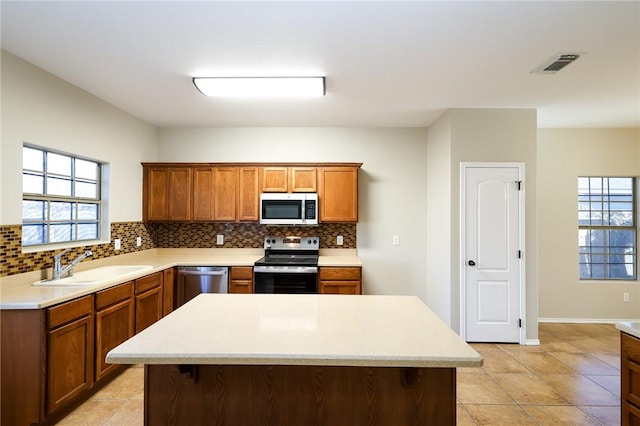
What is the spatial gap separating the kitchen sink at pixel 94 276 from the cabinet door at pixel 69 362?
355 mm

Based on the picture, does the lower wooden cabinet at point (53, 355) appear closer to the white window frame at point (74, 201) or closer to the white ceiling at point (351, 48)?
the white window frame at point (74, 201)

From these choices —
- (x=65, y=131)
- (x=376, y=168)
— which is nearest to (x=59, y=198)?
(x=65, y=131)

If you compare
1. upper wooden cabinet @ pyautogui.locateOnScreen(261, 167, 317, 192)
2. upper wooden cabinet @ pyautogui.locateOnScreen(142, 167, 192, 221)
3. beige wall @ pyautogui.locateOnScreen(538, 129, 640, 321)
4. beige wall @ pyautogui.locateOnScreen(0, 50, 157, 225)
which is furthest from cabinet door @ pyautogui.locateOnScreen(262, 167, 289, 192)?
beige wall @ pyautogui.locateOnScreen(538, 129, 640, 321)

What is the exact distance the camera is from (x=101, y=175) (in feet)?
12.0

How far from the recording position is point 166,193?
430 cm

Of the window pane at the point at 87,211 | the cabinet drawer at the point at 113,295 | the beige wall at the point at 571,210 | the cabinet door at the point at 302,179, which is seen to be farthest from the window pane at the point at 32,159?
the beige wall at the point at 571,210

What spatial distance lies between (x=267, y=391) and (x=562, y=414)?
231 centimetres

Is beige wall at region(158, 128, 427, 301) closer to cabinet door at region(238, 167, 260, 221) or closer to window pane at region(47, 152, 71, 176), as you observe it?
cabinet door at region(238, 167, 260, 221)

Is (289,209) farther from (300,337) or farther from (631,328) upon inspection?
(631,328)

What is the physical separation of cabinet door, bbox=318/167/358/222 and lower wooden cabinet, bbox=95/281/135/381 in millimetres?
2276

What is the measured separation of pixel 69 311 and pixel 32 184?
1.20 metres

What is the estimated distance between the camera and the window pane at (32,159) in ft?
8.84

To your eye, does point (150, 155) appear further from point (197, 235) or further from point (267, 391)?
point (267, 391)

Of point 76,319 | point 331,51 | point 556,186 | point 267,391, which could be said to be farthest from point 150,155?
point 556,186
